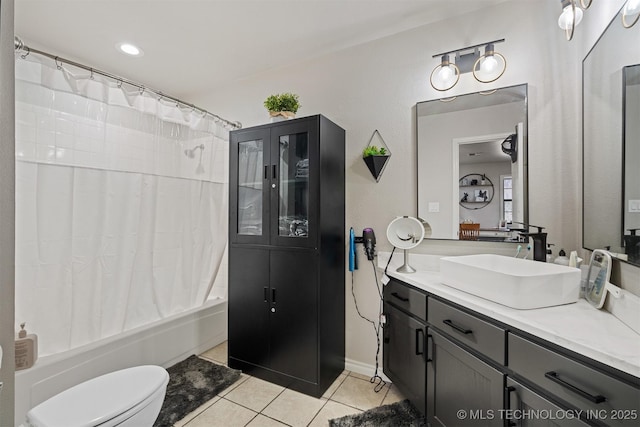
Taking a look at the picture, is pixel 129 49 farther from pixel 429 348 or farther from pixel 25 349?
pixel 429 348

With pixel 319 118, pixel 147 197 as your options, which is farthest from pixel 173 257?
pixel 319 118

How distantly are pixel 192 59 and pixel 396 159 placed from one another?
1.98 meters

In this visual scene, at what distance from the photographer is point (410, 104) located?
2135mm

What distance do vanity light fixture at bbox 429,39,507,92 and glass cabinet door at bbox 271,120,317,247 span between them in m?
0.99

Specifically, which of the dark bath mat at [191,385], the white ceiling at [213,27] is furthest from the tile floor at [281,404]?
the white ceiling at [213,27]

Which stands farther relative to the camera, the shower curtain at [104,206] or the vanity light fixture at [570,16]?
the shower curtain at [104,206]

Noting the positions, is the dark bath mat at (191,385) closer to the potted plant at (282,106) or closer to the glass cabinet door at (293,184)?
the glass cabinet door at (293,184)

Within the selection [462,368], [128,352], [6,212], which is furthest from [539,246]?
[128,352]

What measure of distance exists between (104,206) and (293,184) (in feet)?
4.16

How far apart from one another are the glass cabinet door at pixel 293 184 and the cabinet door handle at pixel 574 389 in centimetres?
137

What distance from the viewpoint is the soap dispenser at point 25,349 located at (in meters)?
1.49

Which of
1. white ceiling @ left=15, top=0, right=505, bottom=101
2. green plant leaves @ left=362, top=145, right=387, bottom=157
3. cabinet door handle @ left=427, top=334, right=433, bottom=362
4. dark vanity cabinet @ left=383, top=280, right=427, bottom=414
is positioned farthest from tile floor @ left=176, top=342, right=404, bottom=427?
white ceiling @ left=15, top=0, right=505, bottom=101

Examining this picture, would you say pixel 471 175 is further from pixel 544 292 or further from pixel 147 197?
pixel 147 197

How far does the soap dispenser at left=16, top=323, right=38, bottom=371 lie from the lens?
1.49 meters
